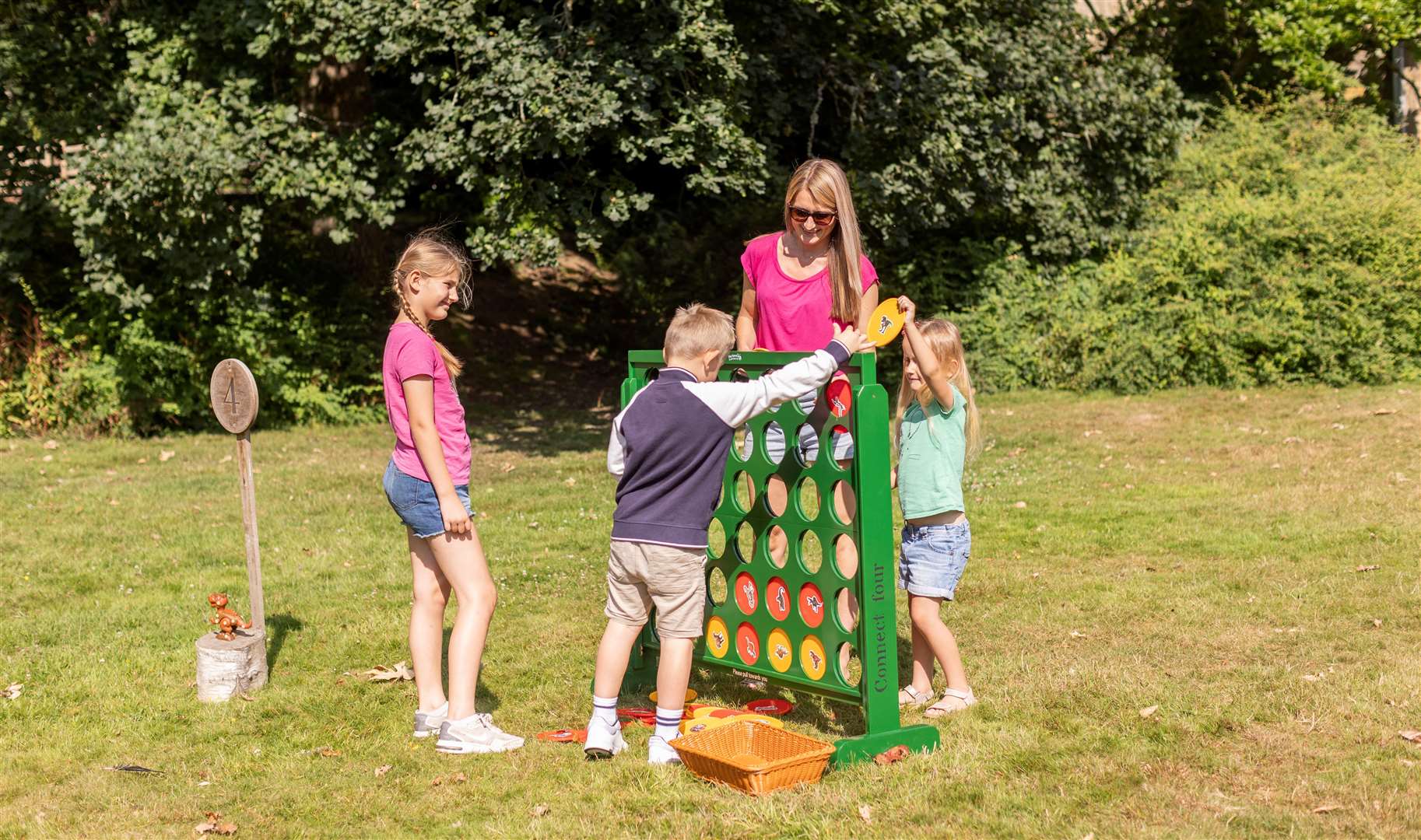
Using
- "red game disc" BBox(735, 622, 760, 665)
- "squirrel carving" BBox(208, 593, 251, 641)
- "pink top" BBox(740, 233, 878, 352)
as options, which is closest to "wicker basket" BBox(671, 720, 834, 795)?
"red game disc" BBox(735, 622, 760, 665)

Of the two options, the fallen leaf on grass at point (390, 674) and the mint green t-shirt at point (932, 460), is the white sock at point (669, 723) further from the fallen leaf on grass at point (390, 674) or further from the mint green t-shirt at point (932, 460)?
the fallen leaf on grass at point (390, 674)

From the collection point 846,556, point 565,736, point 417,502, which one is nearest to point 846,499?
point 846,556

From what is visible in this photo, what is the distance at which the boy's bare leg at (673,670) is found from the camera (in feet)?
15.7

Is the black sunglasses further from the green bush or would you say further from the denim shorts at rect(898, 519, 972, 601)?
the green bush

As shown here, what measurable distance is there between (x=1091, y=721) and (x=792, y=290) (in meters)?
2.02

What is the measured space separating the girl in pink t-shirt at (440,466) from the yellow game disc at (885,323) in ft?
4.93

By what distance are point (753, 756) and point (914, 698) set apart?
1.01 m

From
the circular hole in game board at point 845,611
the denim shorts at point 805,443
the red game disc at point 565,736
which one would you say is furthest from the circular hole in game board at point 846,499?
the red game disc at point 565,736

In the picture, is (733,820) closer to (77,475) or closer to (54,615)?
(54,615)

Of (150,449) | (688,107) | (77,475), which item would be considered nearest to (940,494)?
(688,107)

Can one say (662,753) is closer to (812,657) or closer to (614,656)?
(614,656)

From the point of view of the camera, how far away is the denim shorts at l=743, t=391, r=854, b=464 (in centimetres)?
481

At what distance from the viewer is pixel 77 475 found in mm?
11758

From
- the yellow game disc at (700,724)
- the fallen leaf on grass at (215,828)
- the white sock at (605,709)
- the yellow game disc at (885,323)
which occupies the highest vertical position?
the yellow game disc at (885,323)
